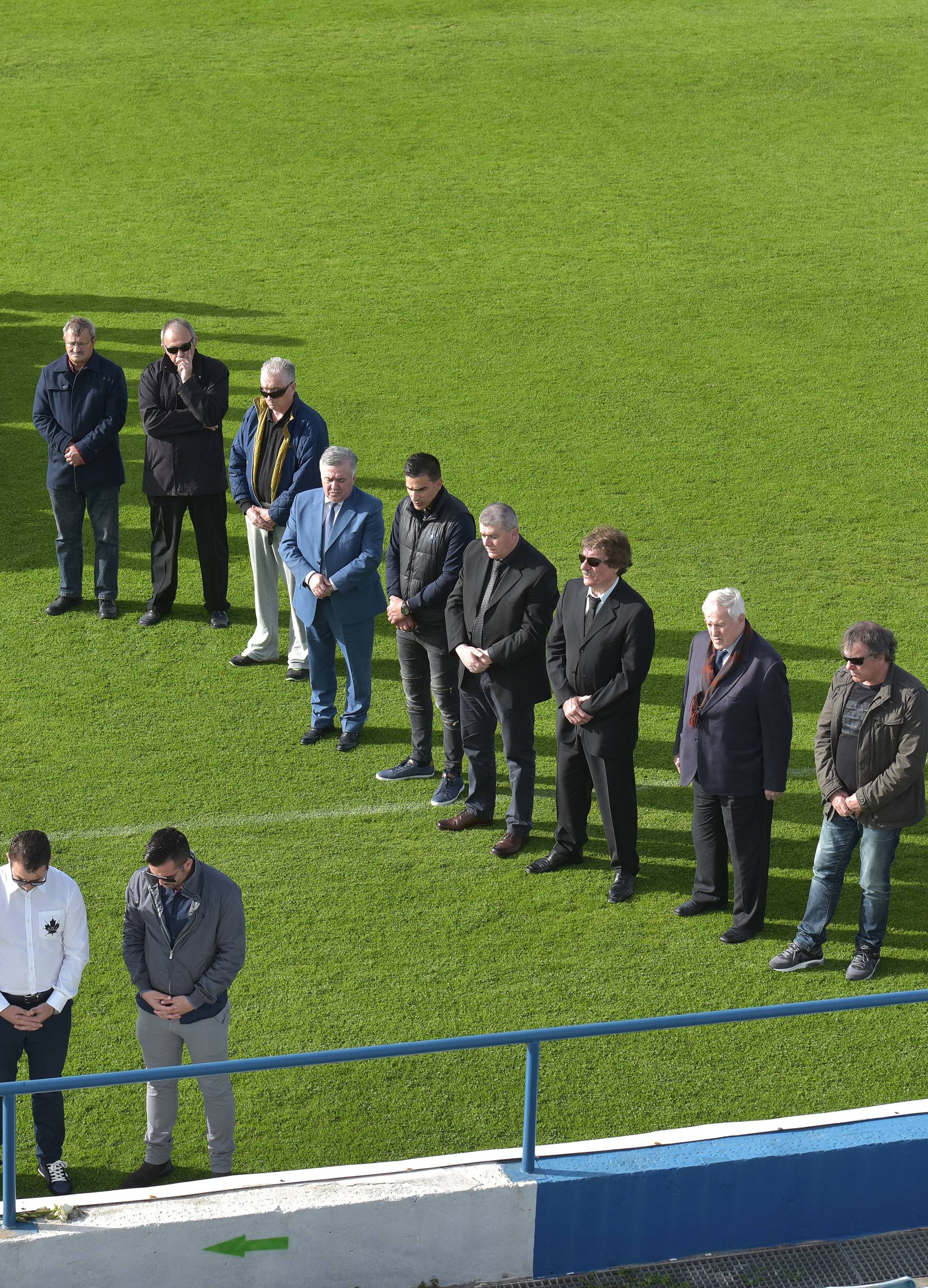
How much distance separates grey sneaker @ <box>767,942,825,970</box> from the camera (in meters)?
6.93

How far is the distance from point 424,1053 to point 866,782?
2.64 metres

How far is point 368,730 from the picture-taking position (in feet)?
29.9

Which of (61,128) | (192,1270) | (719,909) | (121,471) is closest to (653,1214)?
(192,1270)

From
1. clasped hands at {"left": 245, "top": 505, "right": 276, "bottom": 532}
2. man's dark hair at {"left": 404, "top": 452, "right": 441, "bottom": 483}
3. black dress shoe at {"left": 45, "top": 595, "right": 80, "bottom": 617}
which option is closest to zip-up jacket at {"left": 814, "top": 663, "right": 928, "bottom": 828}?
man's dark hair at {"left": 404, "top": 452, "right": 441, "bottom": 483}

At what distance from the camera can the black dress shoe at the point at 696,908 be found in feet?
24.2

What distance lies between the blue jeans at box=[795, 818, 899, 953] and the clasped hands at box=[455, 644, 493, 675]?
1947 millimetres

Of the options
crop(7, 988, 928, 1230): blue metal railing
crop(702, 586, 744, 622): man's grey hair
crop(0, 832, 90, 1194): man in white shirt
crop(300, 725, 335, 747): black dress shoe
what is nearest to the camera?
crop(7, 988, 928, 1230): blue metal railing

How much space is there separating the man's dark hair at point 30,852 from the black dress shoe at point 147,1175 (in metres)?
1.31

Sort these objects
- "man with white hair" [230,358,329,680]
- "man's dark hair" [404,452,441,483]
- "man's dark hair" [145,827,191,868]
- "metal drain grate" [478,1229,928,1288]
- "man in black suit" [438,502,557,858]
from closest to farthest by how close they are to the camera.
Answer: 1. "metal drain grate" [478,1229,928,1288]
2. "man's dark hair" [145,827,191,868]
3. "man in black suit" [438,502,557,858]
4. "man's dark hair" [404,452,441,483]
5. "man with white hair" [230,358,329,680]

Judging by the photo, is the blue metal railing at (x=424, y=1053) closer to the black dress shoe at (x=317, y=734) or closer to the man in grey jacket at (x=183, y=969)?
the man in grey jacket at (x=183, y=969)

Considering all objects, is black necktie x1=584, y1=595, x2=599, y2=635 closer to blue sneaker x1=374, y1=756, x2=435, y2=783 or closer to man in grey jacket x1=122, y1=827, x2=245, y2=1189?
blue sneaker x1=374, y1=756, x2=435, y2=783

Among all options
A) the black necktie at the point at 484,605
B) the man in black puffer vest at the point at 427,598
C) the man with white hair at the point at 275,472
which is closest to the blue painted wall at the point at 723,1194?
the black necktie at the point at 484,605

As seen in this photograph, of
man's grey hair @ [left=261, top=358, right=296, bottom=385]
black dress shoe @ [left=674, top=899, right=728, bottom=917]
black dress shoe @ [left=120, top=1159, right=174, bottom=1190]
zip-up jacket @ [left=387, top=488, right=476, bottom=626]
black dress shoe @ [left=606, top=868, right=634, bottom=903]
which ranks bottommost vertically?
black dress shoe @ [left=120, top=1159, right=174, bottom=1190]

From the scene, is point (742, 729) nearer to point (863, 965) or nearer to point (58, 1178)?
point (863, 965)
